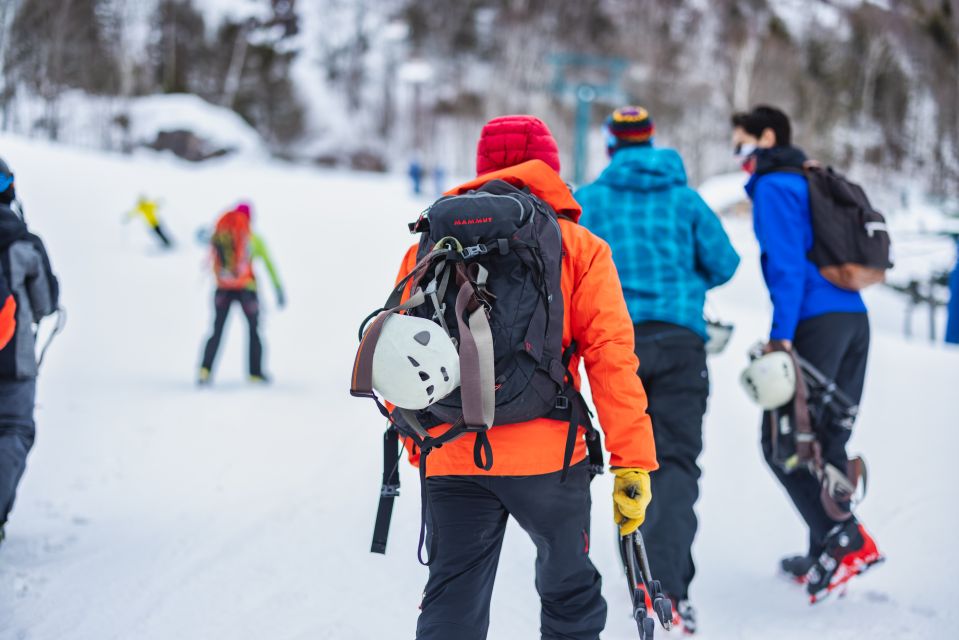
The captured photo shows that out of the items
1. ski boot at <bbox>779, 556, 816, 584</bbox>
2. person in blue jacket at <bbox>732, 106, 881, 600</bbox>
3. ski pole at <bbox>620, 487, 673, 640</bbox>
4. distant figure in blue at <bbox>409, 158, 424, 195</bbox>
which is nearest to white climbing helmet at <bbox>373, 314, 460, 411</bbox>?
ski pole at <bbox>620, 487, 673, 640</bbox>

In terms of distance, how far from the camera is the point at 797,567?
3.51 meters

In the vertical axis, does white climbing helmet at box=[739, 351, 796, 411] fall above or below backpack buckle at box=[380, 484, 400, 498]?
above

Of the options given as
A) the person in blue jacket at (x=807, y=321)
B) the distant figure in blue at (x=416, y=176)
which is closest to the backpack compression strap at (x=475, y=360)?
the person in blue jacket at (x=807, y=321)

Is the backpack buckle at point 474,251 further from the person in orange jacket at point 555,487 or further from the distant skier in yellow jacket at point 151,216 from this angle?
the distant skier in yellow jacket at point 151,216

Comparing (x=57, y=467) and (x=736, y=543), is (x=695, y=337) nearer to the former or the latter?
(x=736, y=543)

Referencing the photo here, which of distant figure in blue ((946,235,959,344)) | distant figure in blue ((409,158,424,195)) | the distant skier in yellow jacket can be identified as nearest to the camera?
distant figure in blue ((946,235,959,344))

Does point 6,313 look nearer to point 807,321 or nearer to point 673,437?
point 673,437

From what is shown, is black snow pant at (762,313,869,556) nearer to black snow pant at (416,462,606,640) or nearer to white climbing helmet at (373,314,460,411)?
black snow pant at (416,462,606,640)

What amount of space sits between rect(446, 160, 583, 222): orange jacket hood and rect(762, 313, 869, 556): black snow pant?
1.67 metres

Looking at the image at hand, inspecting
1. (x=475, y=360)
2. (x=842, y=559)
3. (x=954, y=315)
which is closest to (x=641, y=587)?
(x=475, y=360)

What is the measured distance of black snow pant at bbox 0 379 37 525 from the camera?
3031mm

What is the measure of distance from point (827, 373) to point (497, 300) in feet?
6.61

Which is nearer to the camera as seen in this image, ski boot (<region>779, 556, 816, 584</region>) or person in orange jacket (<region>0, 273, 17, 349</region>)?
person in orange jacket (<region>0, 273, 17, 349</region>)

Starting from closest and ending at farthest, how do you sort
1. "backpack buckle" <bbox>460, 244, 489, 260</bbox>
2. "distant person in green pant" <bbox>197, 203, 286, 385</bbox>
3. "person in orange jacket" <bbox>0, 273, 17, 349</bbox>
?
"backpack buckle" <bbox>460, 244, 489, 260</bbox>, "person in orange jacket" <bbox>0, 273, 17, 349</bbox>, "distant person in green pant" <bbox>197, 203, 286, 385</bbox>
